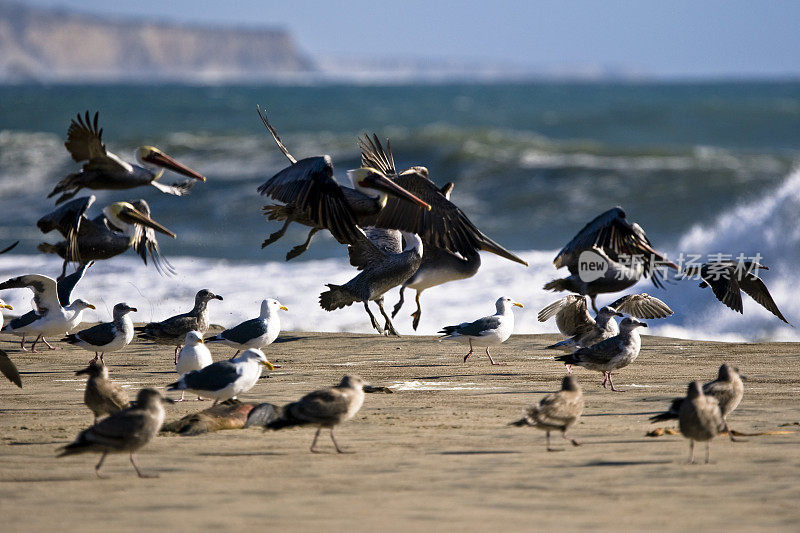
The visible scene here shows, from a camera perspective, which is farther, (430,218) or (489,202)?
(489,202)

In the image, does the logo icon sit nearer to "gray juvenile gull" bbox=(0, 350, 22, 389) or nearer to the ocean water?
the ocean water

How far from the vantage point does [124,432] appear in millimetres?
5410

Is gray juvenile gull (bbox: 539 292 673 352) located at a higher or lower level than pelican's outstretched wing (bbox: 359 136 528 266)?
lower

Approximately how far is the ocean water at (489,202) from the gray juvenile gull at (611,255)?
110 centimetres

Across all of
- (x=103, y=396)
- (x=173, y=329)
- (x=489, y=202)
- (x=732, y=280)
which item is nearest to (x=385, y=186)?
(x=173, y=329)

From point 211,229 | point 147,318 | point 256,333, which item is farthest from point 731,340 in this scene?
point 211,229

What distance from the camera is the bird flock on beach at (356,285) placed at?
627 centimetres

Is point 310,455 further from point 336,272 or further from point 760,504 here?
point 336,272

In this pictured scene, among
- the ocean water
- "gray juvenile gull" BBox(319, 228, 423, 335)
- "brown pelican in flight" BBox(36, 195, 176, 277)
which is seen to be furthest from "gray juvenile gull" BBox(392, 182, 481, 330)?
"brown pelican in flight" BBox(36, 195, 176, 277)

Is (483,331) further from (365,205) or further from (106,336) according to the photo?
(106,336)

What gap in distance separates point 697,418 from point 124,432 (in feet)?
9.18

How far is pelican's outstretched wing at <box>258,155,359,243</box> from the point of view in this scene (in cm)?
930

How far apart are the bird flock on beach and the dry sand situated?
221 millimetres

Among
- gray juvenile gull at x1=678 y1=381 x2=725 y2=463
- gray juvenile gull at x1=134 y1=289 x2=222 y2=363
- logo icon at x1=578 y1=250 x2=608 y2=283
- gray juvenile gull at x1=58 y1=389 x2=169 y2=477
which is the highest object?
logo icon at x1=578 y1=250 x2=608 y2=283
